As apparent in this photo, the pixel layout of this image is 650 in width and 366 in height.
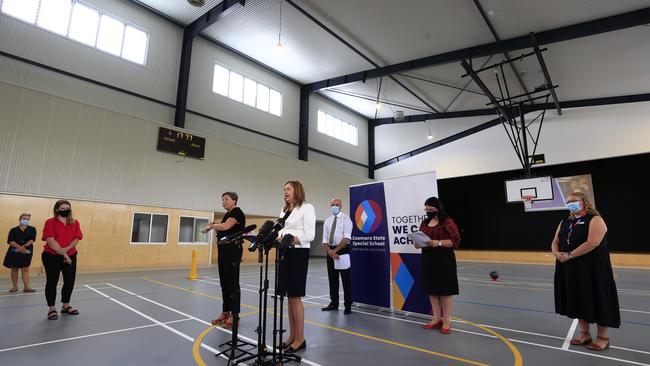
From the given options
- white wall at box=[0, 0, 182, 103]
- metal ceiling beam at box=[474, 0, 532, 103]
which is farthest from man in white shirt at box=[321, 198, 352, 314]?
white wall at box=[0, 0, 182, 103]

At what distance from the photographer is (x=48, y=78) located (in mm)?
9875

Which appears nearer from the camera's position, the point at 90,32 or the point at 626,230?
the point at 90,32

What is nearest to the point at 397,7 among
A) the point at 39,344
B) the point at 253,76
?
the point at 253,76

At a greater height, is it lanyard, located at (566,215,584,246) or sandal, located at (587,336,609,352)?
lanyard, located at (566,215,584,246)

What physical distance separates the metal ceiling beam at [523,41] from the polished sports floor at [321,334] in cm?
805

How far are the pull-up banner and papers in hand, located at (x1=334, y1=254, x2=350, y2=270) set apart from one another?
1.64 feet

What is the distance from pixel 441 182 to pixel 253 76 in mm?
12517

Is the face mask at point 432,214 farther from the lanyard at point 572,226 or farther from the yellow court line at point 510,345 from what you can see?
the yellow court line at point 510,345

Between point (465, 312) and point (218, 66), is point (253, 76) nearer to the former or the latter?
point (218, 66)

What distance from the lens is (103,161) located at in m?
10.5

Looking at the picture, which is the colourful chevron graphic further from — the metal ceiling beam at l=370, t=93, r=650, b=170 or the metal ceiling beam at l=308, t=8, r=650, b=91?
the metal ceiling beam at l=370, t=93, r=650, b=170

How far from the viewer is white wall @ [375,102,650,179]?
1431 cm

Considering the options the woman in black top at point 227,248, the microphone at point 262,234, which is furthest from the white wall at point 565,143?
the microphone at point 262,234

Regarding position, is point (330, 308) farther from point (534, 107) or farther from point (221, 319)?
point (534, 107)
